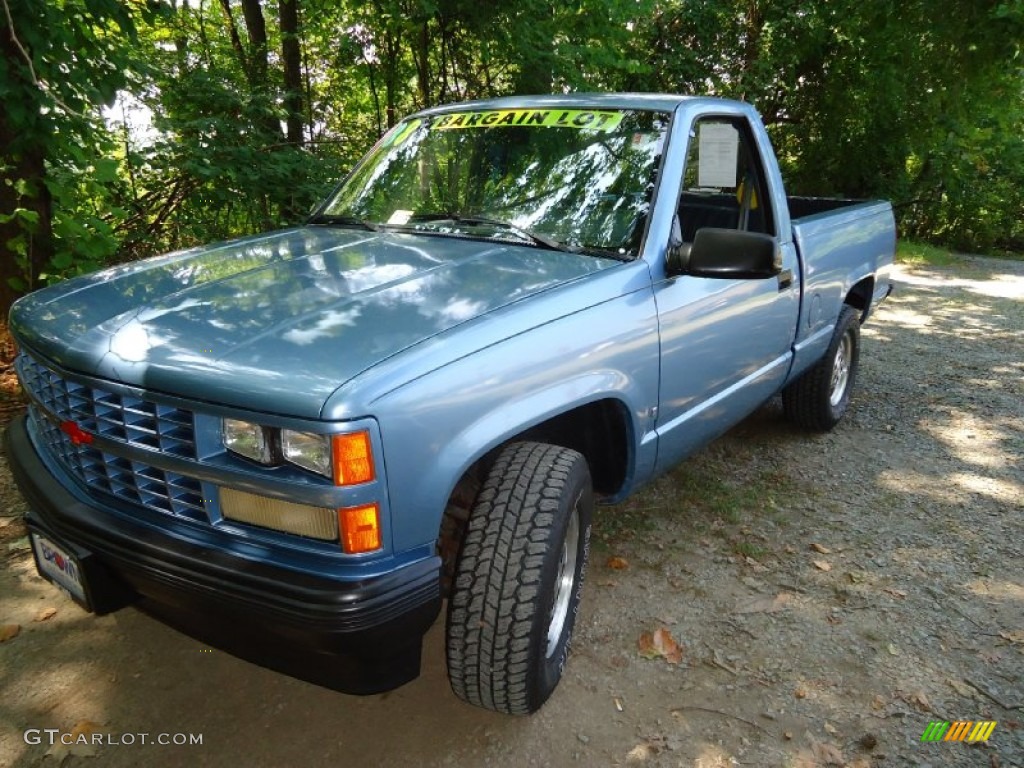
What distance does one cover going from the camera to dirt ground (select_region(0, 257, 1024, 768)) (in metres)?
2.30

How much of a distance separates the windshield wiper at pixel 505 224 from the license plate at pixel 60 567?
5.65ft

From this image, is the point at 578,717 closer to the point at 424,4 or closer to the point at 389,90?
the point at 424,4

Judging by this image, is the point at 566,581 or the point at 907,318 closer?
the point at 566,581

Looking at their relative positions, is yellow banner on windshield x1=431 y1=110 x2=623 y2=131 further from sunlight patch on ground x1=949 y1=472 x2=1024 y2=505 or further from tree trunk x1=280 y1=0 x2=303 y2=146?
tree trunk x1=280 y1=0 x2=303 y2=146

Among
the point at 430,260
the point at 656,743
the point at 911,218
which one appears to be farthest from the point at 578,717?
the point at 911,218

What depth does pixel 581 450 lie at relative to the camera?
2750 millimetres

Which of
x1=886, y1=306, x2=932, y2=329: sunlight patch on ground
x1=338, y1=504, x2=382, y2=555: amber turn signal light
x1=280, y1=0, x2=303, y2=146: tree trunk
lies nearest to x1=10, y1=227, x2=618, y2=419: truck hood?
x1=338, y1=504, x2=382, y2=555: amber turn signal light

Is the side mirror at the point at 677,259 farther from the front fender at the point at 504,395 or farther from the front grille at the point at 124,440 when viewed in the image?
the front grille at the point at 124,440

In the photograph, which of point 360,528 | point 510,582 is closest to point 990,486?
point 510,582

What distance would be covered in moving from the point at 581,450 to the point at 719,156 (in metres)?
1.48

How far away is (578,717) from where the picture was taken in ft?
7.91

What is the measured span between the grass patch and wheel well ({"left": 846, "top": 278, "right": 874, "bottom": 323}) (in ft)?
29.6

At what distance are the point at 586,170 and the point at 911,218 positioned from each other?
16.0 metres

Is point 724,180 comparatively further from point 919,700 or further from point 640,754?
point 640,754
